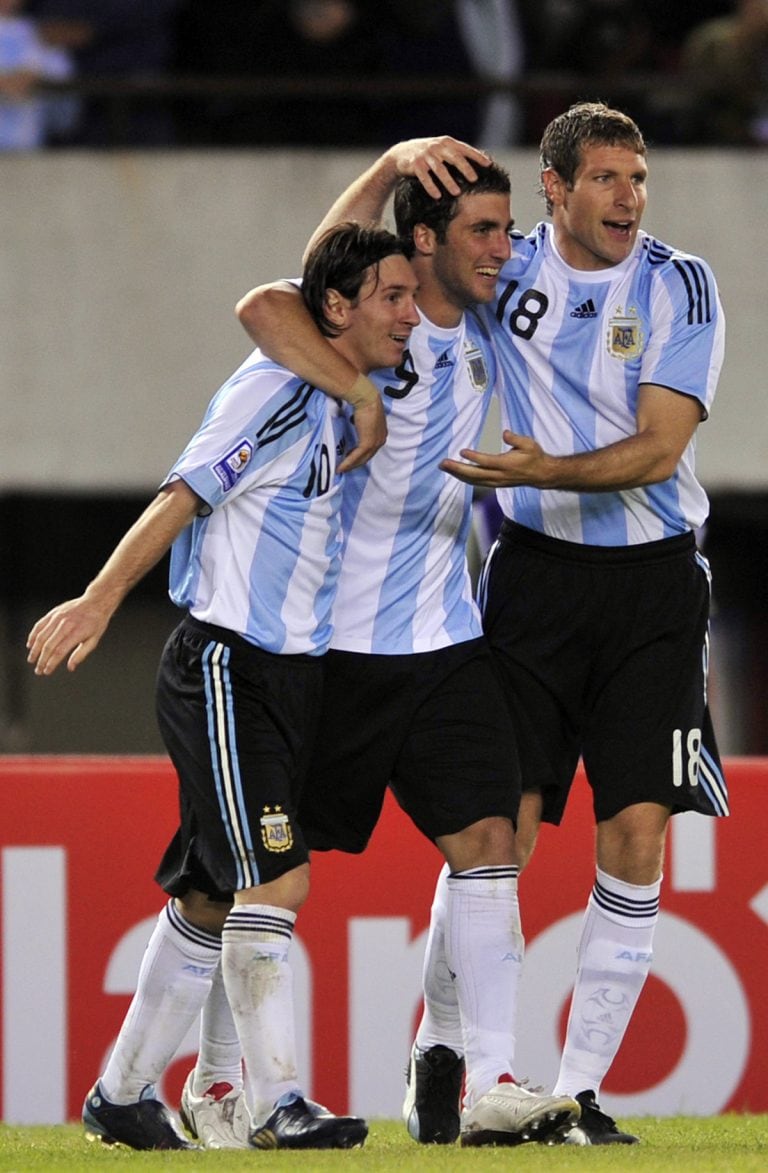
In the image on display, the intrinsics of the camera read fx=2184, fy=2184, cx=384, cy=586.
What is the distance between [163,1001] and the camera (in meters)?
4.92

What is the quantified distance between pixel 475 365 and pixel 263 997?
151cm

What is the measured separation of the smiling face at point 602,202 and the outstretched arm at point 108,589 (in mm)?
1070

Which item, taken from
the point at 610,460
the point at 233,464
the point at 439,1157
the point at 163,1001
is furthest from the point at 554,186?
the point at 439,1157

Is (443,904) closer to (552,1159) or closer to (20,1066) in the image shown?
(552,1159)

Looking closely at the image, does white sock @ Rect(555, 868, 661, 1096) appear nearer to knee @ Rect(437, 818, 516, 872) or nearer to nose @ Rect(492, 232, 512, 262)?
knee @ Rect(437, 818, 516, 872)

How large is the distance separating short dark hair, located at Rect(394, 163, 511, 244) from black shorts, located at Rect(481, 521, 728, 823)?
29.8 inches

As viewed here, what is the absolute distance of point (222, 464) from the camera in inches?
181

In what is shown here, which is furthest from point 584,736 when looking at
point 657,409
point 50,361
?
point 50,361

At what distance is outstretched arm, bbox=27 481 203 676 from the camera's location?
4.45m

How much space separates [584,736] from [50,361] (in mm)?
5102

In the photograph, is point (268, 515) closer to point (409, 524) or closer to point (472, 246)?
point (409, 524)

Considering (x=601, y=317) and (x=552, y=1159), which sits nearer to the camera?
(x=552, y=1159)

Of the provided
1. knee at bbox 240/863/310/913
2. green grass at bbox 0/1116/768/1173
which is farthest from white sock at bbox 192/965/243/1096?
knee at bbox 240/863/310/913

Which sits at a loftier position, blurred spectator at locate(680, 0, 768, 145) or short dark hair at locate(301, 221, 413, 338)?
blurred spectator at locate(680, 0, 768, 145)
